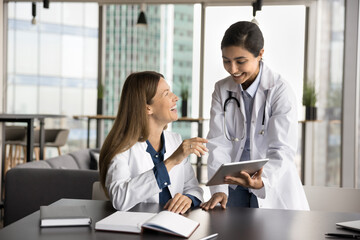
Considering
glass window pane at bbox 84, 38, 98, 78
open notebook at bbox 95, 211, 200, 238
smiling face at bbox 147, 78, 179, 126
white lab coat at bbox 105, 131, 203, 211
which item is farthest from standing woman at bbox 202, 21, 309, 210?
glass window pane at bbox 84, 38, 98, 78

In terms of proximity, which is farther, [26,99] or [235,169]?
[26,99]

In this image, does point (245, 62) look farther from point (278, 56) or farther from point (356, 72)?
point (278, 56)

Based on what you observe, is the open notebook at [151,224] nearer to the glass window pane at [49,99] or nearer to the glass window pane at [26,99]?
the glass window pane at [49,99]

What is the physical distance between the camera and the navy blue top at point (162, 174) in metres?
1.83

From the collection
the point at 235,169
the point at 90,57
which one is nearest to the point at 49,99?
the point at 90,57

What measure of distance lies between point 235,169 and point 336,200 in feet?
5.14

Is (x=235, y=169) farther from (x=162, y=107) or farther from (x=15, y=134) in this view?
(x=15, y=134)

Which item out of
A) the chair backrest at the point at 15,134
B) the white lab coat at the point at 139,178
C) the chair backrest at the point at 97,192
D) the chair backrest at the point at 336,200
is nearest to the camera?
the white lab coat at the point at 139,178

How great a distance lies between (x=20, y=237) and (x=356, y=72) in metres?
5.54

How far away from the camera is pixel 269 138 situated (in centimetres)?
219

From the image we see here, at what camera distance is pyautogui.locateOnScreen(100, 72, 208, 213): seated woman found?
182cm

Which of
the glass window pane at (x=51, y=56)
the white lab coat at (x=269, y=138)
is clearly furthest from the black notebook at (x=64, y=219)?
the glass window pane at (x=51, y=56)

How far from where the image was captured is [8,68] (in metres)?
7.77

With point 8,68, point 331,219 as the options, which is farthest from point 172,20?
point 331,219
